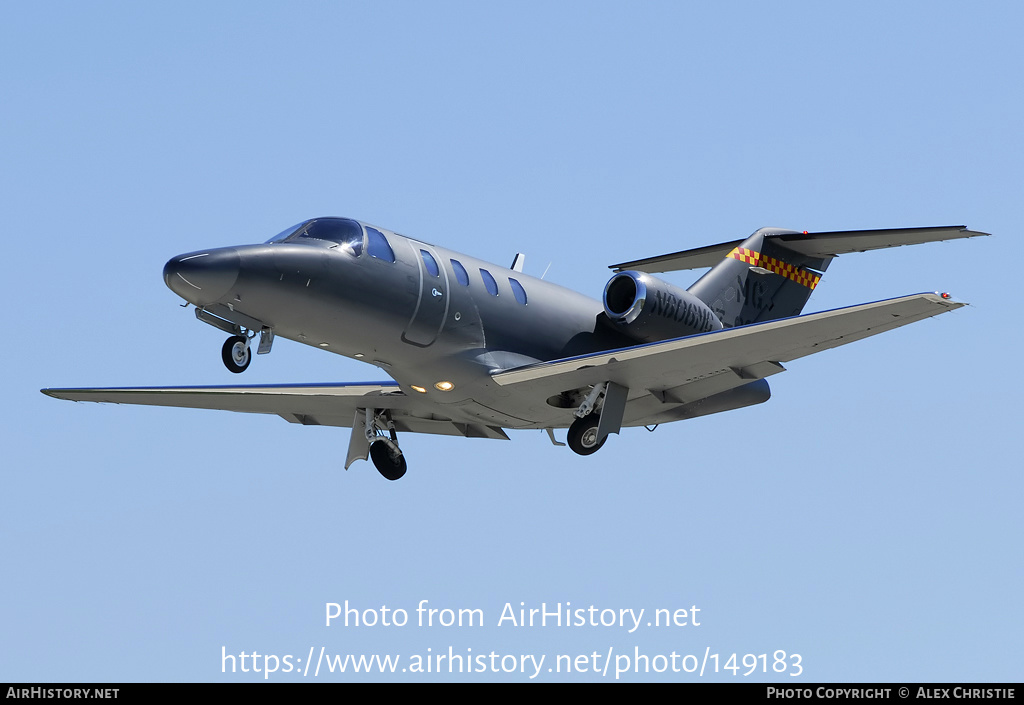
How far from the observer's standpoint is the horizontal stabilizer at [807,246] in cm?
2131

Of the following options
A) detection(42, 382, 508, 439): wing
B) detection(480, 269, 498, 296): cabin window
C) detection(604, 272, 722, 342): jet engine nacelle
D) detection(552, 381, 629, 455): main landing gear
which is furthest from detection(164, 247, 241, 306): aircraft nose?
detection(604, 272, 722, 342): jet engine nacelle

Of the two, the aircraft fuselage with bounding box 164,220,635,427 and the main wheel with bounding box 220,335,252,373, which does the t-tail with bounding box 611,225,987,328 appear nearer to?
→ the aircraft fuselage with bounding box 164,220,635,427

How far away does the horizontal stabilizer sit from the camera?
21.3 m

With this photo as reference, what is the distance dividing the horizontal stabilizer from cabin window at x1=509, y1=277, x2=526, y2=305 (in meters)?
3.29

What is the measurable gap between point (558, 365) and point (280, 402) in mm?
5290

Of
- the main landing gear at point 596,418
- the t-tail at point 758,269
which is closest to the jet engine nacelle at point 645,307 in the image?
the main landing gear at point 596,418

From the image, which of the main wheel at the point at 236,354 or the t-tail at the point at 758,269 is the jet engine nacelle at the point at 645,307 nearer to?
the t-tail at the point at 758,269

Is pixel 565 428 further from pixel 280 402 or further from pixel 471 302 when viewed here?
pixel 280 402

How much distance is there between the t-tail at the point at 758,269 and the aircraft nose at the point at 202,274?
8.19m

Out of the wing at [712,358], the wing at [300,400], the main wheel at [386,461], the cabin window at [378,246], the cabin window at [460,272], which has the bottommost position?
the main wheel at [386,461]

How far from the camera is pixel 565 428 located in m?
22.0

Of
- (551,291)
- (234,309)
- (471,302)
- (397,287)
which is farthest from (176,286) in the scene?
(551,291)
